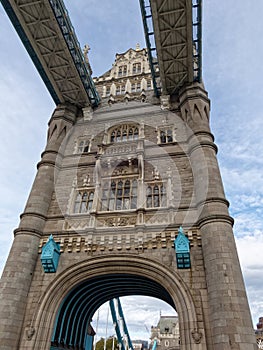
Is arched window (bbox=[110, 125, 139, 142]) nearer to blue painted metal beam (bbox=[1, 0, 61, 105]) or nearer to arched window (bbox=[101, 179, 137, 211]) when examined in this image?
arched window (bbox=[101, 179, 137, 211])

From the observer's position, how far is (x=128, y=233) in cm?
1398

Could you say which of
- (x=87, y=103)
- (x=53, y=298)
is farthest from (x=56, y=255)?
(x=87, y=103)

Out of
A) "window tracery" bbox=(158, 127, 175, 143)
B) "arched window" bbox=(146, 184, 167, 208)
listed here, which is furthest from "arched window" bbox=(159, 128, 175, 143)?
"arched window" bbox=(146, 184, 167, 208)

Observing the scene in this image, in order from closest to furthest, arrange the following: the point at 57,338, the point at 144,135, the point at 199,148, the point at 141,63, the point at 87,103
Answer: the point at 57,338, the point at 199,148, the point at 144,135, the point at 87,103, the point at 141,63

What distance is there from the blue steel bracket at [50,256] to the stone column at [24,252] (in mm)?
1025

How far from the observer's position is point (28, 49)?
19422 millimetres

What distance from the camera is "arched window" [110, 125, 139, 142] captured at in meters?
19.3

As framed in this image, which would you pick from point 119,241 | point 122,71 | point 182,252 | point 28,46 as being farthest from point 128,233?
point 122,71

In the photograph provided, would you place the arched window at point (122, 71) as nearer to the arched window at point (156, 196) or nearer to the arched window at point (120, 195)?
the arched window at point (120, 195)

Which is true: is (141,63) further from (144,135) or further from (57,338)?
(57,338)

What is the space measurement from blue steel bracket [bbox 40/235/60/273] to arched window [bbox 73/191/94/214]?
8.59ft

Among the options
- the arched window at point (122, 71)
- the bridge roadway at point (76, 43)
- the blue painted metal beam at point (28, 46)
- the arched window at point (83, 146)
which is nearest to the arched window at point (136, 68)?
the arched window at point (122, 71)

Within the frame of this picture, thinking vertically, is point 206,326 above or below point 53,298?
below

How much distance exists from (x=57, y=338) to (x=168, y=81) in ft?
56.0
